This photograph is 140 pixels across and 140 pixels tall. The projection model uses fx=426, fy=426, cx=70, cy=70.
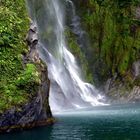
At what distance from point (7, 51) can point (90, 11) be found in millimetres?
48693

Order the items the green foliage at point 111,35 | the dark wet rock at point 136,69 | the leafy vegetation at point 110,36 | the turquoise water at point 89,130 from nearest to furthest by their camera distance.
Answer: the turquoise water at point 89,130, the dark wet rock at point 136,69, the leafy vegetation at point 110,36, the green foliage at point 111,35

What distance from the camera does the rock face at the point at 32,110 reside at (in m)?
46.8

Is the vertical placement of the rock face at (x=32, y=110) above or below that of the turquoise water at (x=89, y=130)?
above

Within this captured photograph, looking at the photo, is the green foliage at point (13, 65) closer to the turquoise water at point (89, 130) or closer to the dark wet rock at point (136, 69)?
the turquoise water at point (89, 130)

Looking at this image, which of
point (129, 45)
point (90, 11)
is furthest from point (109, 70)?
point (90, 11)

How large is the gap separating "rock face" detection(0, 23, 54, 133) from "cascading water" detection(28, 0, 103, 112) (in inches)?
851

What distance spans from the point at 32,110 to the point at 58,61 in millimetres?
36472

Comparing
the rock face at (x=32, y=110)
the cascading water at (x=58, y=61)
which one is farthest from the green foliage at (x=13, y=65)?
the cascading water at (x=58, y=61)

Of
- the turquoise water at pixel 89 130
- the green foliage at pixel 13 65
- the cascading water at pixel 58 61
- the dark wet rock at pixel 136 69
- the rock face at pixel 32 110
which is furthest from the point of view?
the dark wet rock at pixel 136 69

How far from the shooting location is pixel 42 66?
55219mm

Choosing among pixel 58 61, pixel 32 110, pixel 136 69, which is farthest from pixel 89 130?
pixel 136 69

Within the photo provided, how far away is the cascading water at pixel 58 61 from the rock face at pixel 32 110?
21.6m

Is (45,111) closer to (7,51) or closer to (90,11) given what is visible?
(7,51)

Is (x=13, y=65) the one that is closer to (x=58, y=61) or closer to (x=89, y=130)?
(x=89, y=130)
